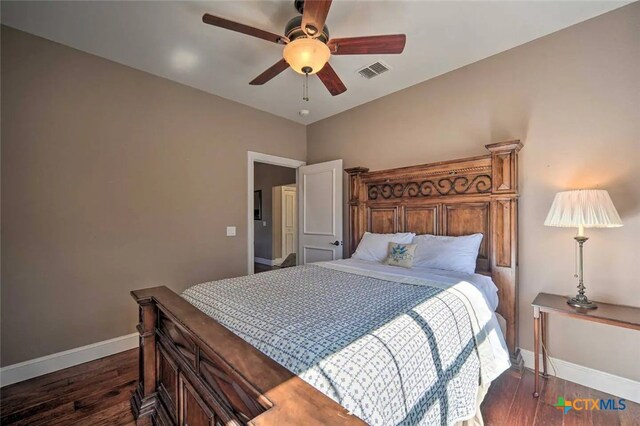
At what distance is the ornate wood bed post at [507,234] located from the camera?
228 centimetres

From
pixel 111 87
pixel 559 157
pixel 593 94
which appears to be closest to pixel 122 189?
pixel 111 87

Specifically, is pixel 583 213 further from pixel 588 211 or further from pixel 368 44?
pixel 368 44

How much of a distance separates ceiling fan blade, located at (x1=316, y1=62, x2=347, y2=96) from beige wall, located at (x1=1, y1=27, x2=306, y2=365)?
1.75 metres

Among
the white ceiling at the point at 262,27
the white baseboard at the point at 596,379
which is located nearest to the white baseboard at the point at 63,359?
the white ceiling at the point at 262,27

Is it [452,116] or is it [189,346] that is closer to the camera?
[189,346]

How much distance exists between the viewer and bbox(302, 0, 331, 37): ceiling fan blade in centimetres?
141

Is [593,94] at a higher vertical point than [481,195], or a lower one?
higher

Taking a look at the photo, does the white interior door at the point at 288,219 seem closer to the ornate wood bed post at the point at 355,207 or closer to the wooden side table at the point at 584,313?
the ornate wood bed post at the point at 355,207

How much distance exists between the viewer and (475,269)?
8.16 feet

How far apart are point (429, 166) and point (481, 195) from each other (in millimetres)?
585

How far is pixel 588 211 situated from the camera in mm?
1792

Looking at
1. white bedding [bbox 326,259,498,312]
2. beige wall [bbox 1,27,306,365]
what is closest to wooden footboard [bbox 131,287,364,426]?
beige wall [bbox 1,27,306,365]

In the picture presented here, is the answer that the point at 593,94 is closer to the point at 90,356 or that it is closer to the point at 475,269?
the point at 475,269

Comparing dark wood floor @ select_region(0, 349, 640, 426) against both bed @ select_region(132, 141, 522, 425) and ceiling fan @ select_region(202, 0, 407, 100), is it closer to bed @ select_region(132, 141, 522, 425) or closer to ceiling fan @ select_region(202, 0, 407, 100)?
bed @ select_region(132, 141, 522, 425)
